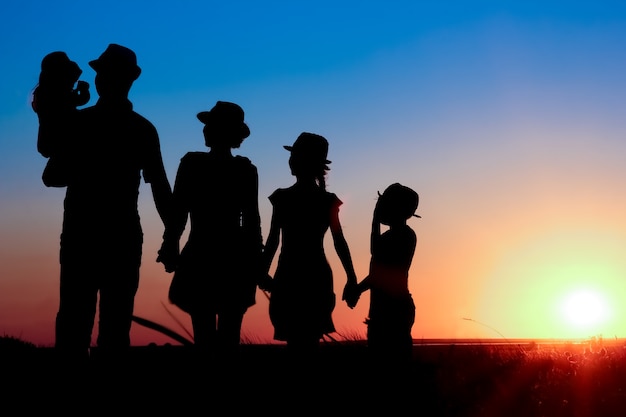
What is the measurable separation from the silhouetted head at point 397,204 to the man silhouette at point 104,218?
2.14 metres

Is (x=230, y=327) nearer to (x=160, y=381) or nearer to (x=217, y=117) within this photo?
(x=160, y=381)

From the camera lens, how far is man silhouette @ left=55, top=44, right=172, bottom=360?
550 cm

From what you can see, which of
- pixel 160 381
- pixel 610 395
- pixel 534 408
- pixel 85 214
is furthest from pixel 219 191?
pixel 610 395

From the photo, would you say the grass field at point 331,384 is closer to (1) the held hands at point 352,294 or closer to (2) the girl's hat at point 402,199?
(1) the held hands at point 352,294

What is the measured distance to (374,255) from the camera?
22.0ft

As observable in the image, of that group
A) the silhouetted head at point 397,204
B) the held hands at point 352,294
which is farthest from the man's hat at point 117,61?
the held hands at point 352,294

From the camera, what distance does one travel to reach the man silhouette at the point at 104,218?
18.0 ft

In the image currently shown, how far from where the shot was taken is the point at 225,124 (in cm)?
614

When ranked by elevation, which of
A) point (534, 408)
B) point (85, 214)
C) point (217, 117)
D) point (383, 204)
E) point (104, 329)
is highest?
point (217, 117)

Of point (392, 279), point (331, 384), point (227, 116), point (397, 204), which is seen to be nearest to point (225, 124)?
point (227, 116)

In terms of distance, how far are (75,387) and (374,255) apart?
8.70ft

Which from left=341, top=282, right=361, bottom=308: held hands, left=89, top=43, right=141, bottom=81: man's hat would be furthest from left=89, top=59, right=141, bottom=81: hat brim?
left=341, top=282, right=361, bottom=308: held hands

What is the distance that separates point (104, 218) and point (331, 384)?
102 inches

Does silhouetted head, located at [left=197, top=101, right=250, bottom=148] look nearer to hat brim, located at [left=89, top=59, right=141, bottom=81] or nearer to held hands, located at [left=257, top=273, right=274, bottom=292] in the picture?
hat brim, located at [left=89, top=59, right=141, bottom=81]
